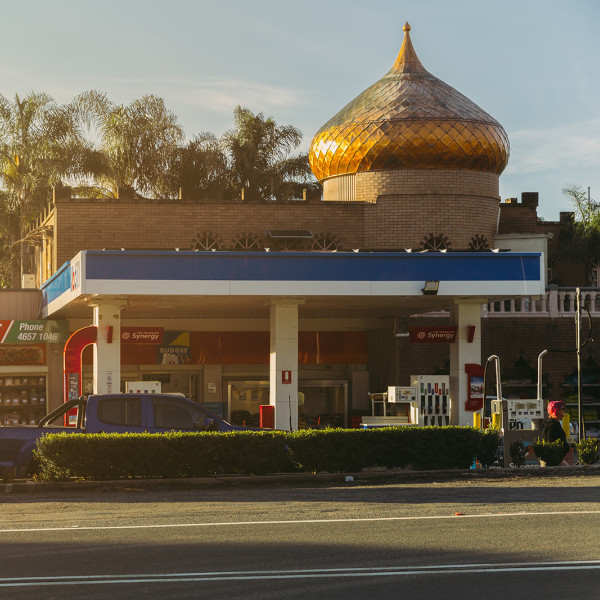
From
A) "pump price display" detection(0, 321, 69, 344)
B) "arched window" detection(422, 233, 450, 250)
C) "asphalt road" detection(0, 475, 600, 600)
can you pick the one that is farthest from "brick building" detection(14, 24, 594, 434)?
"asphalt road" detection(0, 475, 600, 600)

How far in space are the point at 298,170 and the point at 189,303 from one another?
3272cm

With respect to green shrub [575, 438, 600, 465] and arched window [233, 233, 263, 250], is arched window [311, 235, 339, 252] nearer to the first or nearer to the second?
arched window [233, 233, 263, 250]

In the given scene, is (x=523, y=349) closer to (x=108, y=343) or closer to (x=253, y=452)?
(x=108, y=343)

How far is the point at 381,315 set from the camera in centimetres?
3095

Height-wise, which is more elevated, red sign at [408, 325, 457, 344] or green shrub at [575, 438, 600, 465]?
red sign at [408, 325, 457, 344]

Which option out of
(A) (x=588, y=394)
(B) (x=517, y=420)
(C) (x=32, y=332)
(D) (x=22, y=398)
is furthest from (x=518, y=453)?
(D) (x=22, y=398)

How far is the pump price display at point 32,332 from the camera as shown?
29.2 m

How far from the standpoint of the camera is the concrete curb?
17.1m

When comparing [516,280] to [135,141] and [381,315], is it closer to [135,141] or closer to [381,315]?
[381,315]

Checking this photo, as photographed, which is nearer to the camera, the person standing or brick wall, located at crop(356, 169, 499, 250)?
the person standing

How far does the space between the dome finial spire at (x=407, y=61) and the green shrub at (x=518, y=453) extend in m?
18.0

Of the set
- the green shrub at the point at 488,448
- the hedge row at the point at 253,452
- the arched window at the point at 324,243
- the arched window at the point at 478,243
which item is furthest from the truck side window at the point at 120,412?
the arched window at the point at 478,243

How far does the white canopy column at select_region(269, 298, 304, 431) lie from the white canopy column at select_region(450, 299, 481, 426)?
3817 mm

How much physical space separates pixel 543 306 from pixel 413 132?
668cm
